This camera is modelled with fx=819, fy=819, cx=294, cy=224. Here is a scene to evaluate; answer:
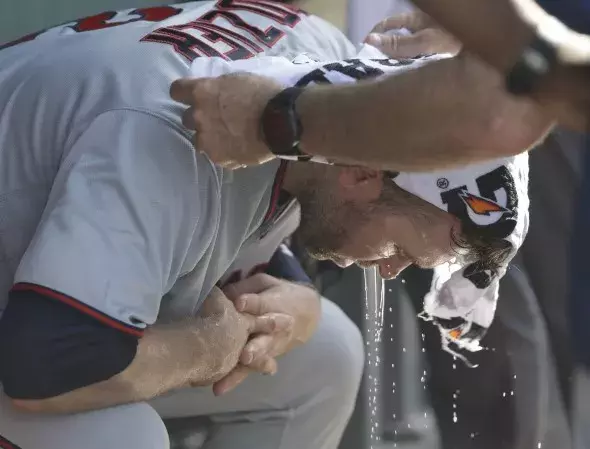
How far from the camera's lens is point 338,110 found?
646 mm

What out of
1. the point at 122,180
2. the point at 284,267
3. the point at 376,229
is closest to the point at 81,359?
the point at 122,180

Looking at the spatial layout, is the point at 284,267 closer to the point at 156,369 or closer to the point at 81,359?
the point at 156,369

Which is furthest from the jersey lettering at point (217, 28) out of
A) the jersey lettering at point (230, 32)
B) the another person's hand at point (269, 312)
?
the another person's hand at point (269, 312)

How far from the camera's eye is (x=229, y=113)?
27.8 inches

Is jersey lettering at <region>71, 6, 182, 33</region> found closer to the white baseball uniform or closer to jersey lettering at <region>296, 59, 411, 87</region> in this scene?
the white baseball uniform

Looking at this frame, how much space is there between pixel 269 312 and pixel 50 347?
416 mm

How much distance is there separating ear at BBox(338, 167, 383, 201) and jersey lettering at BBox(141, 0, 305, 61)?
6.4 inches

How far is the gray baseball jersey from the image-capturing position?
71 centimetres

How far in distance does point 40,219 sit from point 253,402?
0.54 m

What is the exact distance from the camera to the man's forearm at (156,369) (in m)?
0.76

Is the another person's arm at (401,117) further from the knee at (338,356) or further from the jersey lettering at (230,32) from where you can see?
the knee at (338,356)

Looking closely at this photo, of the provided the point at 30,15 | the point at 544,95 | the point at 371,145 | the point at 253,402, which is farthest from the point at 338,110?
the point at 30,15

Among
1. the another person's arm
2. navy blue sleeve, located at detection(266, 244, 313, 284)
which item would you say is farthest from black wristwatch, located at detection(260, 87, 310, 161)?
navy blue sleeve, located at detection(266, 244, 313, 284)

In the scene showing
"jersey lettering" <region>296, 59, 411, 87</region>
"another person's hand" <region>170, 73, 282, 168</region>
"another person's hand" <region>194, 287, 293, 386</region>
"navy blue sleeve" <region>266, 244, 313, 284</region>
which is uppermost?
"jersey lettering" <region>296, 59, 411, 87</region>
